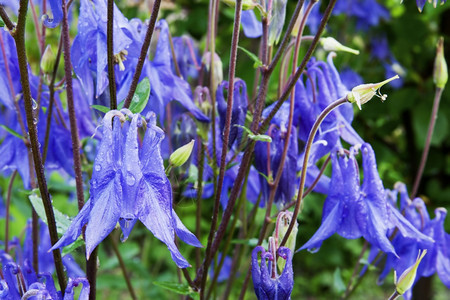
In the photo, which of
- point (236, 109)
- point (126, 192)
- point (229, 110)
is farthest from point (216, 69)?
point (126, 192)

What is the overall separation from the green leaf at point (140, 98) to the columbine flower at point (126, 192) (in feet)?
0.15

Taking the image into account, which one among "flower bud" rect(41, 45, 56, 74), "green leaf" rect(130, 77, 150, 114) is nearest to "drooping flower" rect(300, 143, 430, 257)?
"green leaf" rect(130, 77, 150, 114)

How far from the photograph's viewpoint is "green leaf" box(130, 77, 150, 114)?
0.78 meters

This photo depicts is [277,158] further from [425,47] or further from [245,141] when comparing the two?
[425,47]

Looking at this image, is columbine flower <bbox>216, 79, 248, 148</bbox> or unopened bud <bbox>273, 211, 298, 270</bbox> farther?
columbine flower <bbox>216, 79, 248, 148</bbox>

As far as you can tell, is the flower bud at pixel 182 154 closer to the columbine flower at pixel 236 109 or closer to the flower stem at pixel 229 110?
the flower stem at pixel 229 110

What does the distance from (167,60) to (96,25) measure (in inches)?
6.9

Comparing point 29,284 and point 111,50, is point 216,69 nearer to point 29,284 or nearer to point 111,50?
point 111,50

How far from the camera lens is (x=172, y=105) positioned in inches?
51.7

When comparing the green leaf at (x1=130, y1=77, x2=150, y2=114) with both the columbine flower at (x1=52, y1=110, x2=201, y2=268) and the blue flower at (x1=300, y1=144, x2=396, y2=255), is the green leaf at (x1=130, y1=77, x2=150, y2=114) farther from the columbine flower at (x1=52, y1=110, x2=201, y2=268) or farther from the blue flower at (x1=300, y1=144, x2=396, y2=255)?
the blue flower at (x1=300, y1=144, x2=396, y2=255)

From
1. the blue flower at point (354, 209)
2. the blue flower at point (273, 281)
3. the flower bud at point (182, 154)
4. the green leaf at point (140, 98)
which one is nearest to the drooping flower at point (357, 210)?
the blue flower at point (354, 209)

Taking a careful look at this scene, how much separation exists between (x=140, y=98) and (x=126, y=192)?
156 mm

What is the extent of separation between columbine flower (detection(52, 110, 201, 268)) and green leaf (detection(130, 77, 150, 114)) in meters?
0.05

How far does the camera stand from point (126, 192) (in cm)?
70
